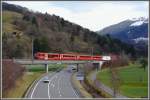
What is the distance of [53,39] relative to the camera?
47.8 meters

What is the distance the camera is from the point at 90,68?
168 ft

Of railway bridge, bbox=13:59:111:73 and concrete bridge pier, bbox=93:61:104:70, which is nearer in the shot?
railway bridge, bbox=13:59:111:73

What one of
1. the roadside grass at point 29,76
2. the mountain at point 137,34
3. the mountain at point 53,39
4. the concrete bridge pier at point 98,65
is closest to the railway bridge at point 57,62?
the concrete bridge pier at point 98,65

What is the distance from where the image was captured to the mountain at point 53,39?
45.4 meters

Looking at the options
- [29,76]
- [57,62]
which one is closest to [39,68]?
[57,62]

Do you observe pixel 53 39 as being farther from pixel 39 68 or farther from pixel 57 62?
pixel 57 62

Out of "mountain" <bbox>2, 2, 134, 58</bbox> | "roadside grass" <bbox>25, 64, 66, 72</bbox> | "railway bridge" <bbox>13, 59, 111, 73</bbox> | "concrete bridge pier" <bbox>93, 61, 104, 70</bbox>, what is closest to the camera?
"railway bridge" <bbox>13, 59, 111, 73</bbox>

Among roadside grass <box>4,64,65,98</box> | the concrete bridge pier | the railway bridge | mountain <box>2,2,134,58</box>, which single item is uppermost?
mountain <box>2,2,134,58</box>

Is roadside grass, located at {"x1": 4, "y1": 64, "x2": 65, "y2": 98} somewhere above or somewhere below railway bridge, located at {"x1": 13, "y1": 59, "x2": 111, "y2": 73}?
below

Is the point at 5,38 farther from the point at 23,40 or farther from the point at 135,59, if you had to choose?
the point at 135,59

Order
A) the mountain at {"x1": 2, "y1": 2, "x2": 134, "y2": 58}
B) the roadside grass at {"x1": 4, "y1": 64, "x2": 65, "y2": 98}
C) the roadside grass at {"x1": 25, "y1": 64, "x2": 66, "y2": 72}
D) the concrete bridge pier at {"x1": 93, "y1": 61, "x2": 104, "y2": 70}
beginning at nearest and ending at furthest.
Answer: the roadside grass at {"x1": 4, "y1": 64, "x2": 65, "y2": 98}
the roadside grass at {"x1": 25, "y1": 64, "x2": 66, "y2": 72}
the mountain at {"x1": 2, "y1": 2, "x2": 134, "y2": 58}
the concrete bridge pier at {"x1": 93, "y1": 61, "x2": 104, "y2": 70}

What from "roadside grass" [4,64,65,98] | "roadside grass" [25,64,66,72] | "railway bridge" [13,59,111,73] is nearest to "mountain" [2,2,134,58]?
"railway bridge" [13,59,111,73]

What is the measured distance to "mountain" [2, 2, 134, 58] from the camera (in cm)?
→ 4544

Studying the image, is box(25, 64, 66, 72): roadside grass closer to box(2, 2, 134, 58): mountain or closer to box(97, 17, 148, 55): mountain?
box(2, 2, 134, 58): mountain
